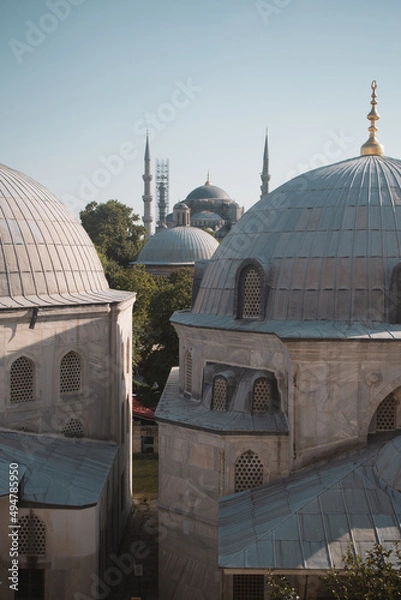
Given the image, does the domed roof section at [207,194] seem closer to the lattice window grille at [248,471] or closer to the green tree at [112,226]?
the green tree at [112,226]

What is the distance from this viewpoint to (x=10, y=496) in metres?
17.0

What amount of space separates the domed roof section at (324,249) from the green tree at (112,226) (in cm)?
4509

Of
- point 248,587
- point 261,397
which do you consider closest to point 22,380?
point 261,397

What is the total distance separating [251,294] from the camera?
19.7 metres

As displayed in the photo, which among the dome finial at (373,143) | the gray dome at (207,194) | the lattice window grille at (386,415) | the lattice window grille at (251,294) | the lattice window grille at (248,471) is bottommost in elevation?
the lattice window grille at (248,471)

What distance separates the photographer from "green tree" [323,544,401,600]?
1162cm

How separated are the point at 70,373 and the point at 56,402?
102 cm

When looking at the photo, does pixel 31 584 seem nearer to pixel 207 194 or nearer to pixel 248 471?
pixel 248 471

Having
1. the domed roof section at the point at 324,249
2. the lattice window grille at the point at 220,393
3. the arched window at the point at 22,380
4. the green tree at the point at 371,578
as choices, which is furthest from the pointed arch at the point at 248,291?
the green tree at the point at 371,578

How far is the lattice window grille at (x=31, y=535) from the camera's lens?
17547mm

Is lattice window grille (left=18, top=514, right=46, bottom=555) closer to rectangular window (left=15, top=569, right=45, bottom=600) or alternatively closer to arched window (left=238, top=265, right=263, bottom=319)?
rectangular window (left=15, top=569, right=45, bottom=600)

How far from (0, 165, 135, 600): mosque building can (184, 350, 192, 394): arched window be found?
7.93 ft

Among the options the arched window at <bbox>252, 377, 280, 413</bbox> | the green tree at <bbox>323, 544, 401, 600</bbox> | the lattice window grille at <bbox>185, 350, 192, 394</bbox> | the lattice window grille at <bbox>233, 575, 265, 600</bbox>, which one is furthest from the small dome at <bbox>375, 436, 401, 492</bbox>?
the lattice window grille at <bbox>185, 350, 192, 394</bbox>

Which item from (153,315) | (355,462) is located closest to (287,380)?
(355,462)
